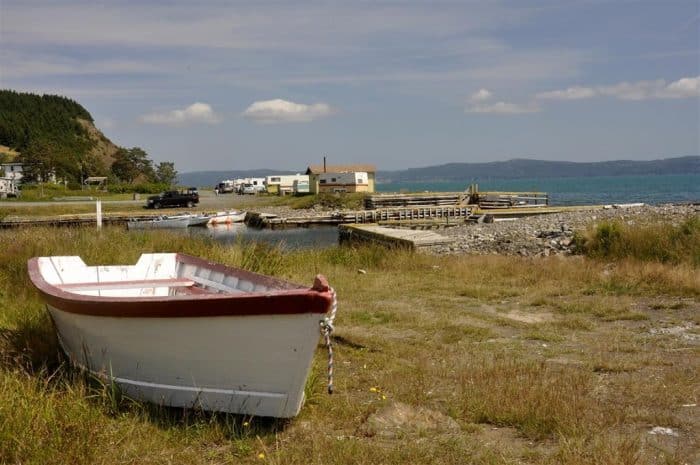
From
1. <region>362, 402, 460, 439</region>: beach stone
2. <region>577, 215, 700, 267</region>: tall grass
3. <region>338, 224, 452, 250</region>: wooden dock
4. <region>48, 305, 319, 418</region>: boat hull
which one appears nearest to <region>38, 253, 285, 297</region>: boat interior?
<region>48, 305, 319, 418</region>: boat hull

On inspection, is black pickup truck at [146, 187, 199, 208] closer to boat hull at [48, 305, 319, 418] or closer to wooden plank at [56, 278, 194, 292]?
wooden plank at [56, 278, 194, 292]

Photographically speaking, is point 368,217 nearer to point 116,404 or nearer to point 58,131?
point 116,404

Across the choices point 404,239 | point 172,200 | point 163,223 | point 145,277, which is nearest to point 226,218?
point 163,223

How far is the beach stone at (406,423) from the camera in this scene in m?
5.41

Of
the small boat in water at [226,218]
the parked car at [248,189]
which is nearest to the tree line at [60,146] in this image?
the parked car at [248,189]

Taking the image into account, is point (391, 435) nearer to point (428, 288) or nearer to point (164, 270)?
point (164, 270)

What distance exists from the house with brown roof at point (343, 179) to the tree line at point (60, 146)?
3659 cm

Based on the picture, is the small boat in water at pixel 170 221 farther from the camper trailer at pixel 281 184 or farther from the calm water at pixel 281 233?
the camper trailer at pixel 281 184

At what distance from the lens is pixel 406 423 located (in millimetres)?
5578

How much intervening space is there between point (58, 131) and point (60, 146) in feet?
87.0

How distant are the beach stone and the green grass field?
0.05 feet

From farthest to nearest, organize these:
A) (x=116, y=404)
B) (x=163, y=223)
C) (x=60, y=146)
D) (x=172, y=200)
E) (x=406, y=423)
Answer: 1. (x=60, y=146)
2. (x=172, y=200)
3. (x=163, y=223)
4. (x=116, y=404)
5. (x=406, y=423)

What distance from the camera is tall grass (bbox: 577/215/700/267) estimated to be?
48.2 feet

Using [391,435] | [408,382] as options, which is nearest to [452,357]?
[408,382]
